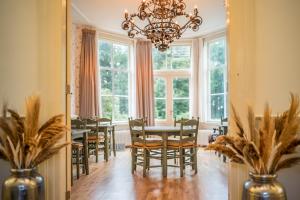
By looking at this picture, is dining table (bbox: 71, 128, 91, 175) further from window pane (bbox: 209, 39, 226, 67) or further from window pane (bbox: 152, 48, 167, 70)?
window pane (bbox: 209, 39, 226, 67)

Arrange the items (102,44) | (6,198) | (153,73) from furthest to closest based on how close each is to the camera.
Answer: (153,73) < (102,44) < (6,198)

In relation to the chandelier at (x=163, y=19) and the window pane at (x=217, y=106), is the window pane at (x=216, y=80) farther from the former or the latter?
the chandelier at (x=163, y=19)

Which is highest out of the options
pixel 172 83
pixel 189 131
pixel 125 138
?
pixel 172 83

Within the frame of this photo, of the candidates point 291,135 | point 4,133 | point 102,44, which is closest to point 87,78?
point 102,44

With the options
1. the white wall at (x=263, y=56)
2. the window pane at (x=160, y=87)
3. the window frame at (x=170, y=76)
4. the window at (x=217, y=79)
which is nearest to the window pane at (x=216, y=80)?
the window at (x=217, y=79)

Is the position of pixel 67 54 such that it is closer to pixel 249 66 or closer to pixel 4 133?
pixel 4 133

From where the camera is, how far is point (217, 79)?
8.64 meters

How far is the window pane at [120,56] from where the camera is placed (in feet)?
28.4

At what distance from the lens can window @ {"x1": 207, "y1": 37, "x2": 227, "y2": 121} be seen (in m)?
8.41

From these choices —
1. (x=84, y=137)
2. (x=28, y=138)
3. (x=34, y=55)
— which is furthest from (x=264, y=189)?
(x=84, y=137)

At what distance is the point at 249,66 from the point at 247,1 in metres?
0.52

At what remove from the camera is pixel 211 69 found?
28.8 feet

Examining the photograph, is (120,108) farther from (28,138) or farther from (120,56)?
(28,138)

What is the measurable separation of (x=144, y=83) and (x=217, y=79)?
2.02 m
